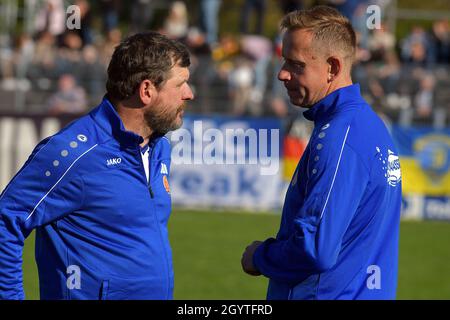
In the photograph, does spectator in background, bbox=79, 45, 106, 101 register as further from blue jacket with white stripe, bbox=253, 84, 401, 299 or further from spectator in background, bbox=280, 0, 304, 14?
blue jacket with white stripe, bbox=253, 84, 401, 299

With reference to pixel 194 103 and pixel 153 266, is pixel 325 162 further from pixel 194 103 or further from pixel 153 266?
pixel 194 103

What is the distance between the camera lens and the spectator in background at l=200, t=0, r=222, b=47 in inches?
862

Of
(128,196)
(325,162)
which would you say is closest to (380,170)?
(325,162)

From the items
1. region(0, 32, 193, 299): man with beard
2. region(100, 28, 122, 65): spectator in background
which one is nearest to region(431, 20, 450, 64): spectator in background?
region(100, 28, 122, 65): spectator in background

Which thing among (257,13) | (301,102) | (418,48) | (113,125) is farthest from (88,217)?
(257,13)

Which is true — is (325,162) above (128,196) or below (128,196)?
above

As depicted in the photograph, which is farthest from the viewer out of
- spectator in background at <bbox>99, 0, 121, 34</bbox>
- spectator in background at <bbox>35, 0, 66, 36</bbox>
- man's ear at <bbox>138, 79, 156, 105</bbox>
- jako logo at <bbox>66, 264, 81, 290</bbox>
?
spectator in background at <bbox>99, 0, 121, 34</bbox>

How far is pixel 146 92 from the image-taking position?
4492 mm

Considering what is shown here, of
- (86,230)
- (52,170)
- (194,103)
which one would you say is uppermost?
(52,170)

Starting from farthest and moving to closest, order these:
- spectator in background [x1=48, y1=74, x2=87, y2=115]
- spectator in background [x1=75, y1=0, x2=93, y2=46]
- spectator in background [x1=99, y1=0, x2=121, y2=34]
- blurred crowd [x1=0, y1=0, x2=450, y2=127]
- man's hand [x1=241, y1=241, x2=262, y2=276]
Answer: spectator in background [x1=99, y1=0, x2=121, y2=34] < spectator in background [x1=75, y1=0, x2=93, y2=46] < blurred crowd [x1=0, y1=0, x2=450, y2=127] < spectator in background [x1=48, y1=74, x2=87, y2=115] < man's hand [x1=241, y1=241, x2=262, y2=276]

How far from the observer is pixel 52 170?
4.24 metres

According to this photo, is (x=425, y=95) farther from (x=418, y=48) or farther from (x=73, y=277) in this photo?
(x=73, y=277)

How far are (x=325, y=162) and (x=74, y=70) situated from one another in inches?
670

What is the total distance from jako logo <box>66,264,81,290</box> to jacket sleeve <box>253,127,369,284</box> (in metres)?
1.11
